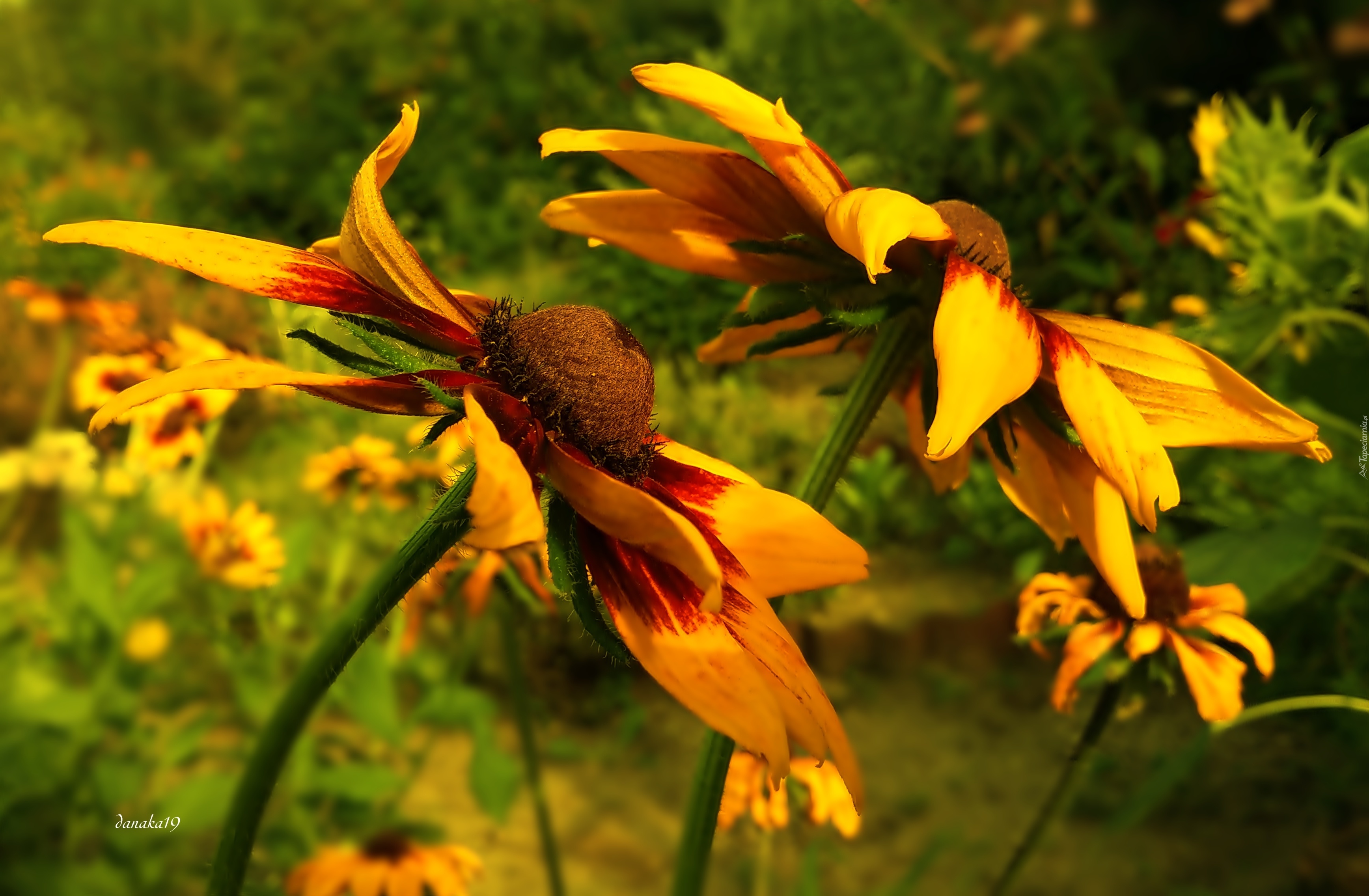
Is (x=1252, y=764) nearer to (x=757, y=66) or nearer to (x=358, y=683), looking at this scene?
(x=358, y=683)

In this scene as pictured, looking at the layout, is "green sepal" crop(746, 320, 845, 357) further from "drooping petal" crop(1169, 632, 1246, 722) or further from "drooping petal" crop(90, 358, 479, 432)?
"drooping petal" crop(1169, 632, 1246, 722)

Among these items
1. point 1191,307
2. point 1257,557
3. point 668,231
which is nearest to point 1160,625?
point 1257,557

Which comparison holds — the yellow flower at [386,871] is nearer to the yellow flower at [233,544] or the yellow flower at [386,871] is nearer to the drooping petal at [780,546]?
the yellow flower at [233,544]

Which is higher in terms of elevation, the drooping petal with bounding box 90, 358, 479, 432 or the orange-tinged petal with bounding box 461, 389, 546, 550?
the drooping petal with bounding box 90, 358, 479, 432

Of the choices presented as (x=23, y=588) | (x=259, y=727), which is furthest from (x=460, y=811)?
(x=23, y=588)

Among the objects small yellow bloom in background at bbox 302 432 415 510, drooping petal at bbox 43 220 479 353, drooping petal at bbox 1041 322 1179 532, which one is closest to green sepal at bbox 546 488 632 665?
drooping petal at bbox 43 220 479 353
